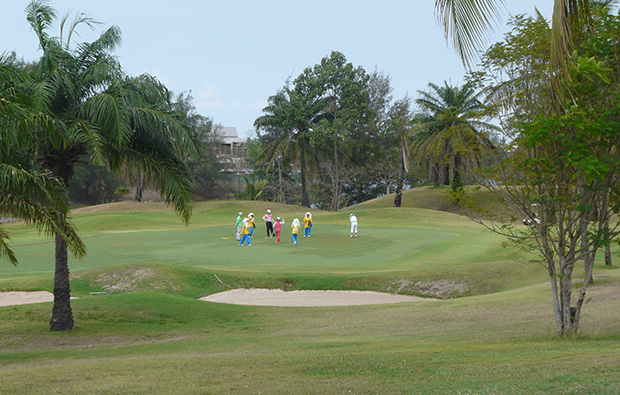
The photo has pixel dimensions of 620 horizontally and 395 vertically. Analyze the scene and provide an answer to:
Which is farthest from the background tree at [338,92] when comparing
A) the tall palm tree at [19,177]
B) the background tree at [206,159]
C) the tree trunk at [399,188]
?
the tall palm tree at [19,177]

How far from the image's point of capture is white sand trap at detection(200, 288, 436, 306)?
67.3 ft

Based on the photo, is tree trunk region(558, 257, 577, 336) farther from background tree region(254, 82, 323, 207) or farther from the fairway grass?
background tree region(254, 82, 323, 207)

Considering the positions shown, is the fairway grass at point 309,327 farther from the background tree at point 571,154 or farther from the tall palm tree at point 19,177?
the tall palm tree at point 19,177

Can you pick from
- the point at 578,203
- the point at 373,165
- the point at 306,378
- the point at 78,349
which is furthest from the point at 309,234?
the point at 373,165

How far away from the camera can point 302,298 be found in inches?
831

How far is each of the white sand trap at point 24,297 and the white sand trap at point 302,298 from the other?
5415mm

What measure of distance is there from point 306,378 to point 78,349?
7550mm

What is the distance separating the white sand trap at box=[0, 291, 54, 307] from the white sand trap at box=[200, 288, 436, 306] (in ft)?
17.8

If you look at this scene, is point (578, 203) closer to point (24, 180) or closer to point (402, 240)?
point (24, 180)

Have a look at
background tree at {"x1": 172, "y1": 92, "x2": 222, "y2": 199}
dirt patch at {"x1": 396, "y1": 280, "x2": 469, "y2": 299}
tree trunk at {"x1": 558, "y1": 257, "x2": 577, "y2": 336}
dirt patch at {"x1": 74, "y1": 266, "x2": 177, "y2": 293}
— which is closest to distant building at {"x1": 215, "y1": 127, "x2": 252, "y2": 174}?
background tree at {"x1": 172, "y1": 92, "x2": 222, "y2": 199}

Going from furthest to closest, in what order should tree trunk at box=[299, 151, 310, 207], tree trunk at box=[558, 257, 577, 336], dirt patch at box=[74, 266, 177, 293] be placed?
tree trunk at box=[299, 151, 310, 207]
dirt patch at box=[74, 266, 177, 293]
tree trunk at box=[558, 257, 577, 336]

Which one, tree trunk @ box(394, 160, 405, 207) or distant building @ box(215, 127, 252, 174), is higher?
distant building @ box(215, 127, 252, 174)

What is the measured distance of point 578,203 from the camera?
10422 millimetres

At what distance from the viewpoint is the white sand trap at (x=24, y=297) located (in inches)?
797
